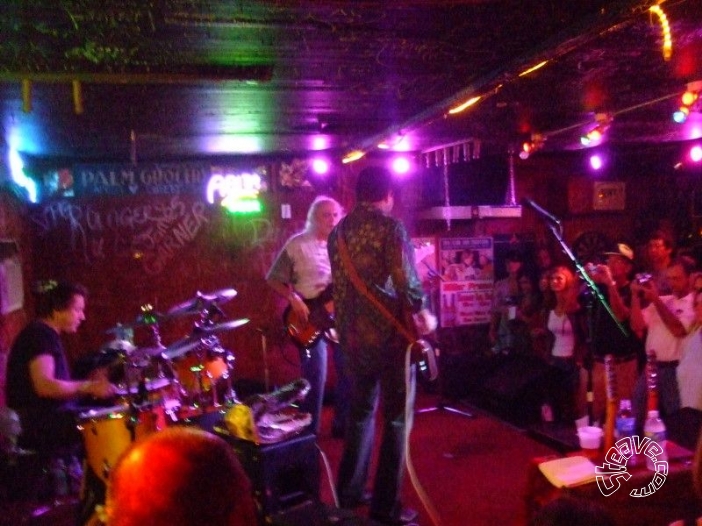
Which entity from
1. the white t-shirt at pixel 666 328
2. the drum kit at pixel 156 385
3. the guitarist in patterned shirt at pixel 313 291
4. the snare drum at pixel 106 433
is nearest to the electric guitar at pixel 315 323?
the guitarist in patterned shirt at pixel 313 291

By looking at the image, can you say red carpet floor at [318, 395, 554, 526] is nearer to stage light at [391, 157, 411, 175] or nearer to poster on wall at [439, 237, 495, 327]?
poster on wall at [439, 237, 495, 327]

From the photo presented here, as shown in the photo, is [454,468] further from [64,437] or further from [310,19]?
[310,19]

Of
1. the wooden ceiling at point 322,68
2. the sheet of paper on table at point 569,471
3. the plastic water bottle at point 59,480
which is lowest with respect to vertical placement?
the plastic water bottle at point 59,480

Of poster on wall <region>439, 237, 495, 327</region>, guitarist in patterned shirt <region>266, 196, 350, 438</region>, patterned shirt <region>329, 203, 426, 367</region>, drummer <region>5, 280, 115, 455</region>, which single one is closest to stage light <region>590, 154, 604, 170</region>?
poster on wall <region>439, 237, 495, 327</region>

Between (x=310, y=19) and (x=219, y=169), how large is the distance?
4049 mm

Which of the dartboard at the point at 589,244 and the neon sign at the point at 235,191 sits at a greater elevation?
the neon sign at the point at 235,191

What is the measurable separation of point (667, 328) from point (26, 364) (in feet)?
13.2

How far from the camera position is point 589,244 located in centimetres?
743

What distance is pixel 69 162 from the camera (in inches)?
236

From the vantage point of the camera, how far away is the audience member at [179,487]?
3.17 feet

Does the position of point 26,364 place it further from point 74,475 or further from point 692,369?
point 692,369

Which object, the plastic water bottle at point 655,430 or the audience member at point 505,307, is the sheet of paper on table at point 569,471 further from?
the audience member at point 505,307

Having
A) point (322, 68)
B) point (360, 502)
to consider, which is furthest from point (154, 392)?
point (322, 68)

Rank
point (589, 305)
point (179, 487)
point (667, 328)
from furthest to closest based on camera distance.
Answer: point (589, 305)
point (667, 328)
point (179, 487)
